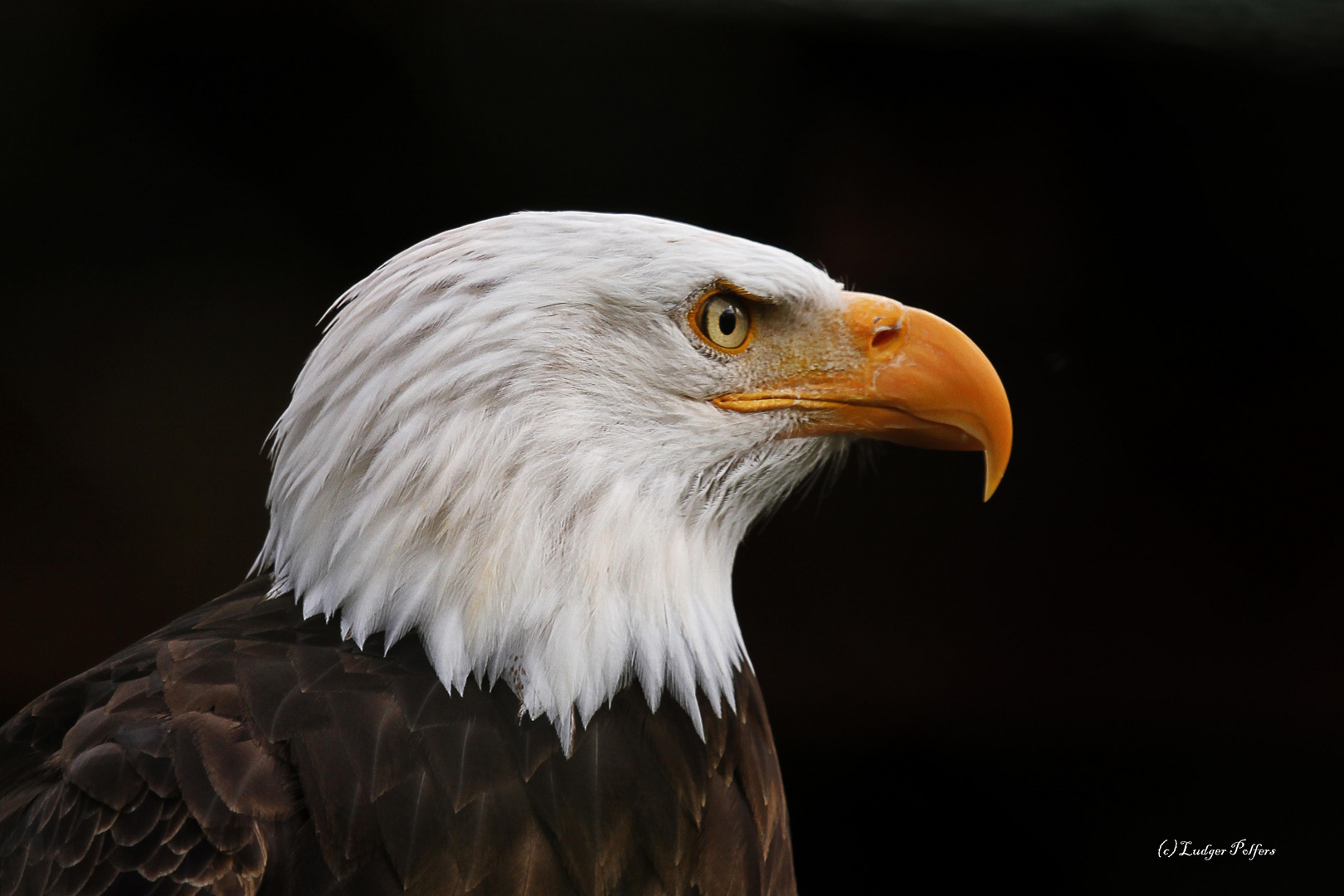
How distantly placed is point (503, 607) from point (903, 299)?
168 cm

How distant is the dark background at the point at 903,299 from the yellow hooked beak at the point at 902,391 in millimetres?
1190

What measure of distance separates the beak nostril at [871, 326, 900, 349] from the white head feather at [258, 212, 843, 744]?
109 millimetres

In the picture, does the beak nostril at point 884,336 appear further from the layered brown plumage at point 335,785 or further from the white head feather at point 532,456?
the layered brown plumage at point 335,785

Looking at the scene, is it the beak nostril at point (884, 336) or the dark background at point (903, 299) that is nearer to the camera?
the beak nostril at point (884, 336)

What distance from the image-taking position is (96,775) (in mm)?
1021

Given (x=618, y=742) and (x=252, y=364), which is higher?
(x=252, y=364)

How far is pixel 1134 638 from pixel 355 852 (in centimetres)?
225

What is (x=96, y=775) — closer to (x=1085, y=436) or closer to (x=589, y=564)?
(x=589, y=564)

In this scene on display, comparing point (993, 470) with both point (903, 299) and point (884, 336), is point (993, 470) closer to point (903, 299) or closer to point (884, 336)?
point (884, 336)

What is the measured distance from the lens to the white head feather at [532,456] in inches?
44.5

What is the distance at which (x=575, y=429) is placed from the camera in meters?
1.17

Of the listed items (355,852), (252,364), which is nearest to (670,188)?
(252,364)

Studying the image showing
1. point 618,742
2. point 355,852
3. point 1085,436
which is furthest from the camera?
point 1085,436

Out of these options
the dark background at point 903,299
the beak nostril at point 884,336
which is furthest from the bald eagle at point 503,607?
the dark background at point 903,299
